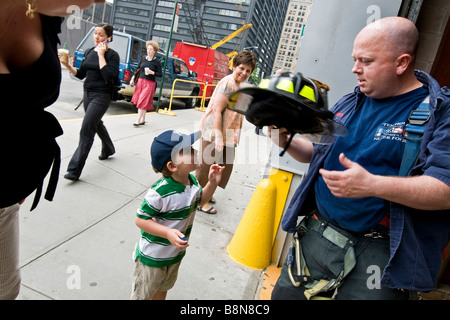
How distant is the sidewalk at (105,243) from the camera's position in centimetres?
239

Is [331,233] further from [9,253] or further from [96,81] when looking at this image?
[96,81]

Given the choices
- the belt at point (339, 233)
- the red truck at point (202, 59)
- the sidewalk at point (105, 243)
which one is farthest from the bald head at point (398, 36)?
the red truck at point (202, 59)

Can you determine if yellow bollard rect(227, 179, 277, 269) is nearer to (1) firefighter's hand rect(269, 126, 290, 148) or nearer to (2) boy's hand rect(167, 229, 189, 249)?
(1) firefighter's hand rect(269, 126, 290, 148)

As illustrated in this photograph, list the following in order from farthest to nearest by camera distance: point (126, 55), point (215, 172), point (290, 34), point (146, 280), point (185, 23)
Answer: point (290, 34)
point (185, 23)
point (126, 55)
point (215, 172)
point (146, 280)

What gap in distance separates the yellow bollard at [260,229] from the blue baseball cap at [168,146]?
1397 millimetres

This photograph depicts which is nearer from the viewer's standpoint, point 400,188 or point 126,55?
point 400,188

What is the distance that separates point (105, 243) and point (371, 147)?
2.53 metres

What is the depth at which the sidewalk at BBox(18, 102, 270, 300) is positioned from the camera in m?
2.39

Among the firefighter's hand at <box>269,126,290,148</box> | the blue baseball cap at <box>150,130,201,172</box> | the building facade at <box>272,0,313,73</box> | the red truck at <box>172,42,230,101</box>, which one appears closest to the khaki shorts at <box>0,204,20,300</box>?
the blue baseball cap at <box>150,130,201,172</box>

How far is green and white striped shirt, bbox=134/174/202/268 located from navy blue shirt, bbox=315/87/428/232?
84 centimetres

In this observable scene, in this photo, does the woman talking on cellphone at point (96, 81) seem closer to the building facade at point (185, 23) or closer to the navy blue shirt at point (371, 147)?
the navy blue shirt at point (371, 147)

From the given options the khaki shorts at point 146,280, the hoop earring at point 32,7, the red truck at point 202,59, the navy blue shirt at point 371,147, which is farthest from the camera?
the red truck at point 202,59

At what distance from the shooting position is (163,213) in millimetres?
1798

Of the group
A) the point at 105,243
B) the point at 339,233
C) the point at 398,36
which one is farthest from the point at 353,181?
the point at 105,243
